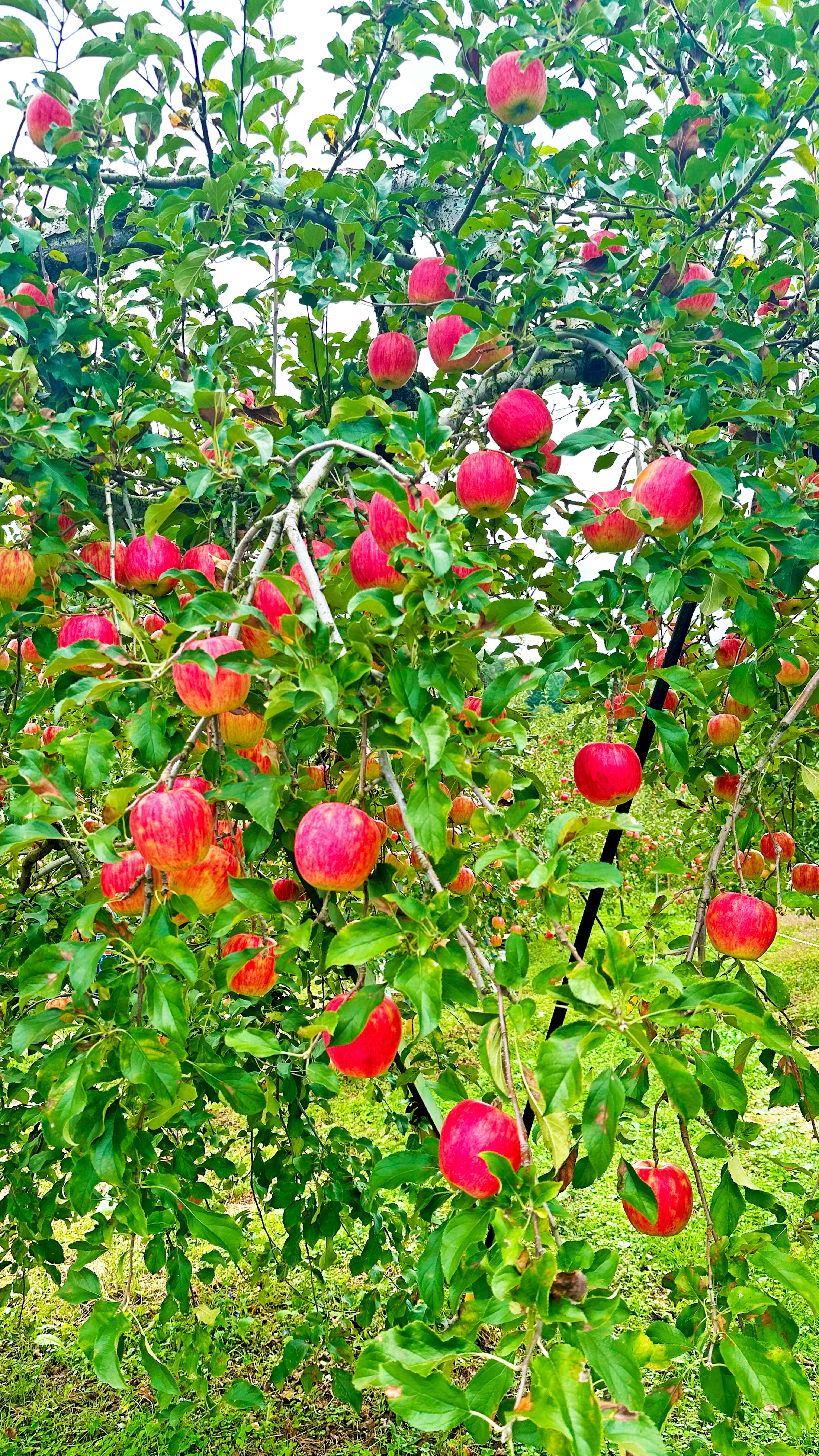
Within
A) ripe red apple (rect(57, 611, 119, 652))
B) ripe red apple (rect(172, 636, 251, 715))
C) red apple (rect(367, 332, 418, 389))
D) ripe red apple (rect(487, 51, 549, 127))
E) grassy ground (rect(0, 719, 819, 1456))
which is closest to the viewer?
ripe red apple (rect(172, 636, 251, 715))

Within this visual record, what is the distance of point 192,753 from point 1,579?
62 centimetres

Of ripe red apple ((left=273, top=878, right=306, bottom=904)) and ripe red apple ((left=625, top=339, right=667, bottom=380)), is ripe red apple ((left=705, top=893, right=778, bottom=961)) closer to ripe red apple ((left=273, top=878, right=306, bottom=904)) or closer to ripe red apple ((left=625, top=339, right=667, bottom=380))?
ripe red apple ((left=273, top=878, right=306, bottom=904))

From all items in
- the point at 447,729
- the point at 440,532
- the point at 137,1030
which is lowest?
the point at 137,1030

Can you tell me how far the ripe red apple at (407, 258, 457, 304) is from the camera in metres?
2.10

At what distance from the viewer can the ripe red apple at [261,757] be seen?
4.31ft

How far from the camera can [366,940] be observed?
3.08 ft

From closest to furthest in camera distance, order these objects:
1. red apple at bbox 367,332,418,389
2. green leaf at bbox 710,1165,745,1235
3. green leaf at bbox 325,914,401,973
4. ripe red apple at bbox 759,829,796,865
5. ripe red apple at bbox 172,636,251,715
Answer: green leaf at bbox 325,914,401,973
ripe red apple at bbox 172,636,251,715
green leaf at bbox 710,1165,745,1235
red apple at bbox 367,332,418,389
ripe red apple at bbox 759,829,796,865

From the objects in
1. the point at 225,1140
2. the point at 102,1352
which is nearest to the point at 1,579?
the point at 102,1352

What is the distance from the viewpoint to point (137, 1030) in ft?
3.58

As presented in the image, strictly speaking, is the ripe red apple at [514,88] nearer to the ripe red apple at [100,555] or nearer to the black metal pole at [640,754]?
the black metal pole at [640,754]

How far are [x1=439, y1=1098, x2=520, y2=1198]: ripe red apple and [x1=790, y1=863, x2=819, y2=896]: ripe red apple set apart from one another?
1.99 meters

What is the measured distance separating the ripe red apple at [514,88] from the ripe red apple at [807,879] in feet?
6.70

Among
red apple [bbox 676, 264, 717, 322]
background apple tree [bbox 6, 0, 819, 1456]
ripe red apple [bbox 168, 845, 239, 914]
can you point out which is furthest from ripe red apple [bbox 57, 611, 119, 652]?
red apple [bbox 676, 264, 717, 322]

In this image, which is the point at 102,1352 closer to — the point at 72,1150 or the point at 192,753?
the point at 72,1150
